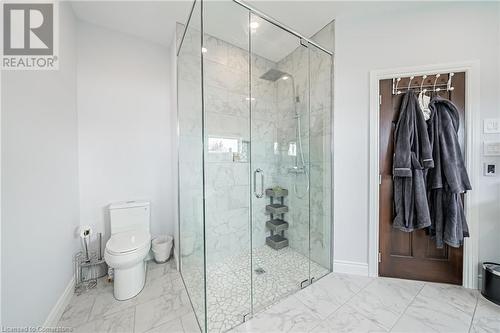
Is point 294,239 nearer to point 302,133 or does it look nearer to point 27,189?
point 302,133

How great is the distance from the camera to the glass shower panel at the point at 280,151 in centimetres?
213

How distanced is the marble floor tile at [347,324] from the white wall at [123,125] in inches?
76.0

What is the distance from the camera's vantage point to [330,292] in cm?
168

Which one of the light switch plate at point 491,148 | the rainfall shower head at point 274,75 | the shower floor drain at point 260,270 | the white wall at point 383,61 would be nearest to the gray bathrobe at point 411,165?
the white wall at point 383,61

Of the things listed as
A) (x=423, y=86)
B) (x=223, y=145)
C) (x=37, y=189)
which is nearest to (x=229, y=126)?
(x=223, y=145)

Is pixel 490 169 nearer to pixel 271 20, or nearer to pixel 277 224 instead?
pixel 277 224

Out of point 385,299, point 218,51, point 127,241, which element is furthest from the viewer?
point 218,51

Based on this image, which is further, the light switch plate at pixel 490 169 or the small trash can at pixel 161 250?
the small trash can at pixel 161 250

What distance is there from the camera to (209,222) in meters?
Answer: 1.82

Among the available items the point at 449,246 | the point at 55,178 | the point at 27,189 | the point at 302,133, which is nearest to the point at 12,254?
the point at 27,189

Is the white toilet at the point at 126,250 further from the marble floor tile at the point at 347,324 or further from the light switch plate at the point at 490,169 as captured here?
the light switch plate at the point at 490,169

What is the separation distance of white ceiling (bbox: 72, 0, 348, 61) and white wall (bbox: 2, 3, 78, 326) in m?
0.33

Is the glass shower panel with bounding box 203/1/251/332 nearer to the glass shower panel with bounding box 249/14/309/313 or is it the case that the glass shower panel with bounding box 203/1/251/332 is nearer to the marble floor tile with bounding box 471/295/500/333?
the glass shower panel with bounding box 249/14/309/313

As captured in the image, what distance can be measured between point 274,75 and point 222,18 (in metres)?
0.83
